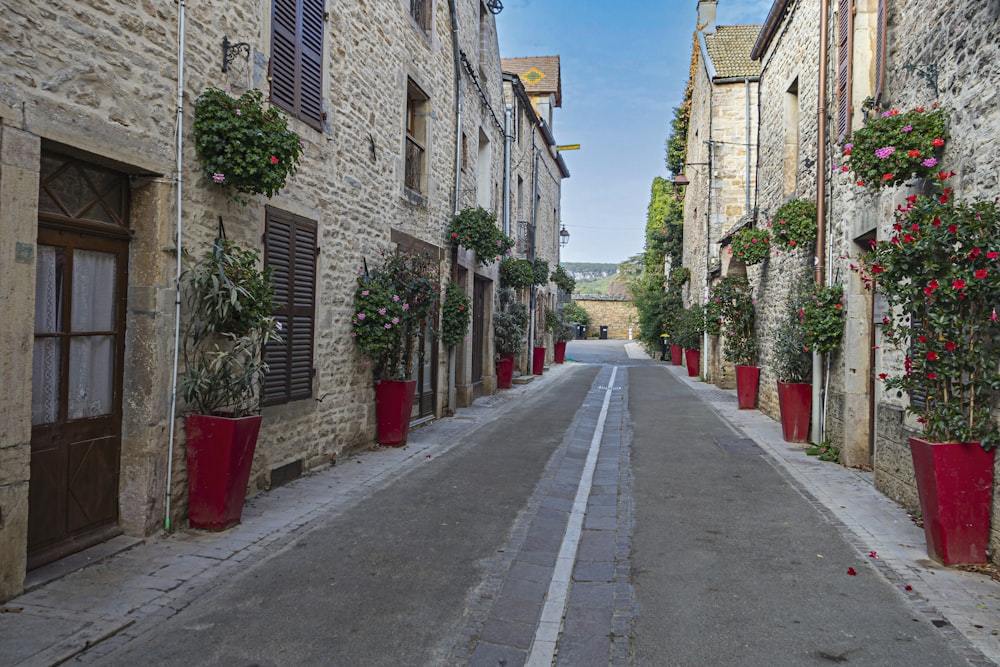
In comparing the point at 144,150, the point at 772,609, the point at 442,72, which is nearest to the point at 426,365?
the point at 442,72

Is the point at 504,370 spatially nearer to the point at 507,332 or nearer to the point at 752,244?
the point at 507,332

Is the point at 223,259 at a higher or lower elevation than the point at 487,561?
higher

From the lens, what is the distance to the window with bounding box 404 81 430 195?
10055 mm

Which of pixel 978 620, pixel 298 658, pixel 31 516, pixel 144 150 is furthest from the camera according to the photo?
pixel 144 150

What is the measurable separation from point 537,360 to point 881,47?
46.4ft

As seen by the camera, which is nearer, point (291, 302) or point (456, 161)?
point (291, 302)

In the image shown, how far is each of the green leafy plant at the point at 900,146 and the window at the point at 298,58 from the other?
5060mm

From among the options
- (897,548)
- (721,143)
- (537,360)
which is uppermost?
(721,143)

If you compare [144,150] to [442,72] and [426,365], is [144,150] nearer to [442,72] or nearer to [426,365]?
[426,365]

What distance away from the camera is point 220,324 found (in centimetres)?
507

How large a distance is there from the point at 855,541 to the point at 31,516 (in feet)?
18.0

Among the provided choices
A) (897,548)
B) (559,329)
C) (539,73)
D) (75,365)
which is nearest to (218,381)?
(75,365)

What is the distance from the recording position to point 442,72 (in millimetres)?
10883

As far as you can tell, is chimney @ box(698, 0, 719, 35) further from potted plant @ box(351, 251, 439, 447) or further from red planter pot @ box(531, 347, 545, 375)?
potted plant @ box(351, 251, 439, 447)
